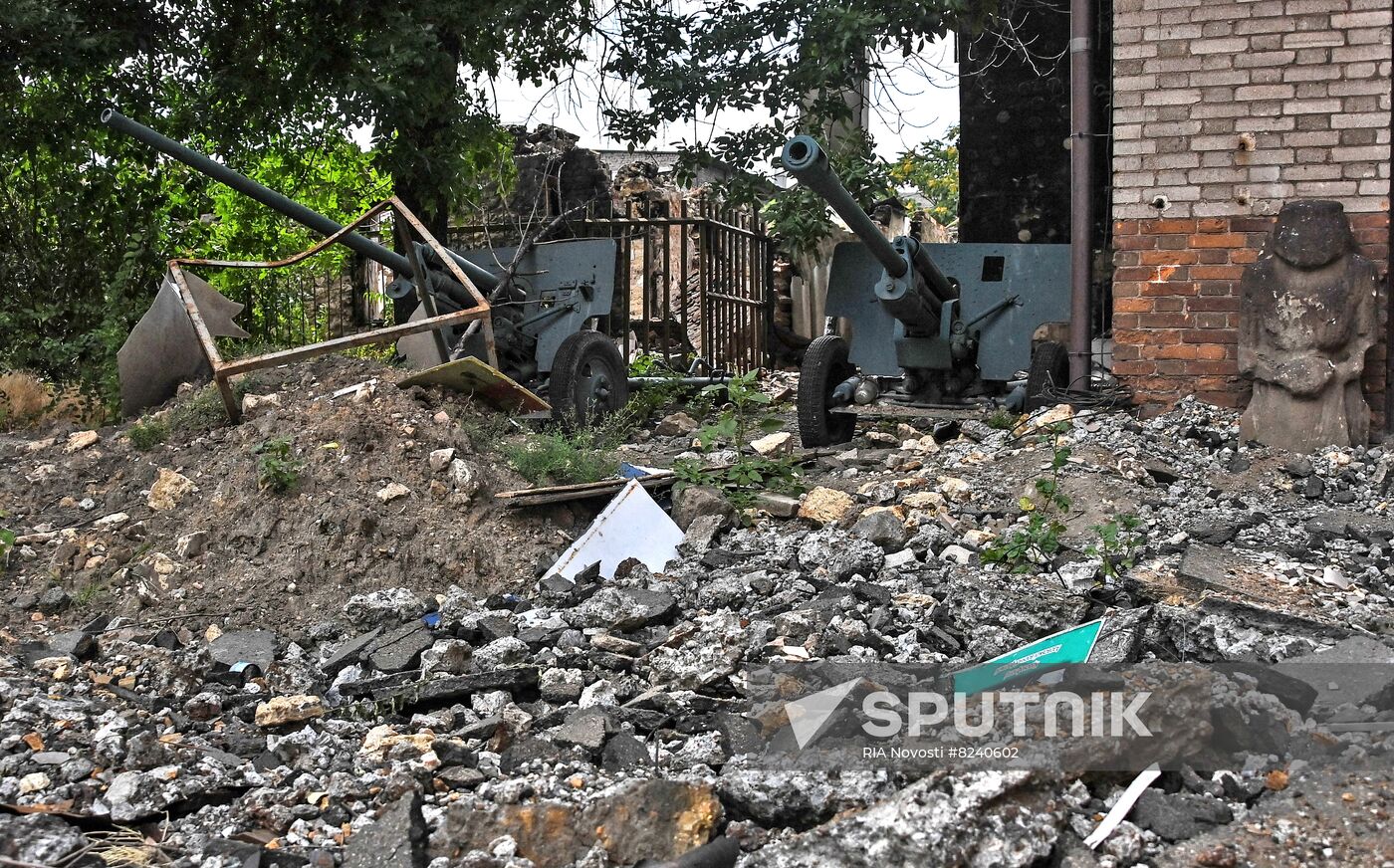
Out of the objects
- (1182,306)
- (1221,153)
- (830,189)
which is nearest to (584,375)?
(830,189)

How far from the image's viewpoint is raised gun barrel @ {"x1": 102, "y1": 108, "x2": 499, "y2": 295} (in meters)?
6.74

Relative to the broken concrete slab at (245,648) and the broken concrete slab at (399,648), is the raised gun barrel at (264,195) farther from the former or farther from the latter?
the broken concrete slab at (399,648)

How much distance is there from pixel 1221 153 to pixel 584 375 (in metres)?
3.56

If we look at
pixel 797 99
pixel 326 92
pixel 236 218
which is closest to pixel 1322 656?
pixel 797 99

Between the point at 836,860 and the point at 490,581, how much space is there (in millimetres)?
2619

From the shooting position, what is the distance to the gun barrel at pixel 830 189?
19.1ft

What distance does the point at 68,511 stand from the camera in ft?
17.1

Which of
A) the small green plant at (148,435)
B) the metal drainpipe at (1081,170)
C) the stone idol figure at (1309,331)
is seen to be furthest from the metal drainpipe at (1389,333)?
the small green plant at (148,435)

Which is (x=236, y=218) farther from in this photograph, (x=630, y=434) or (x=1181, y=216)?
(x=1181, y=216)

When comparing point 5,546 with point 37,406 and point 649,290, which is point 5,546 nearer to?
point 37,406

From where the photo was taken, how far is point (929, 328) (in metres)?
7.32

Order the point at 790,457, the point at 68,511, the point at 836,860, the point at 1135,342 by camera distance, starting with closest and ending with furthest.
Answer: the point at 836,860
the point at 68,511
the point at 790,457
the point at 1135,342

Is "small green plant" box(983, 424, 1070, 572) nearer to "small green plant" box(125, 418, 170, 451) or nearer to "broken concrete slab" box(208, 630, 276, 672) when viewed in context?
"broken concrete slab" box(208, 630, 276, 672)

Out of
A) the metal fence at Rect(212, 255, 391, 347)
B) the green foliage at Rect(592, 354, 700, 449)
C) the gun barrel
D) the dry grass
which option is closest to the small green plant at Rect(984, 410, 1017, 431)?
the gun barrel
